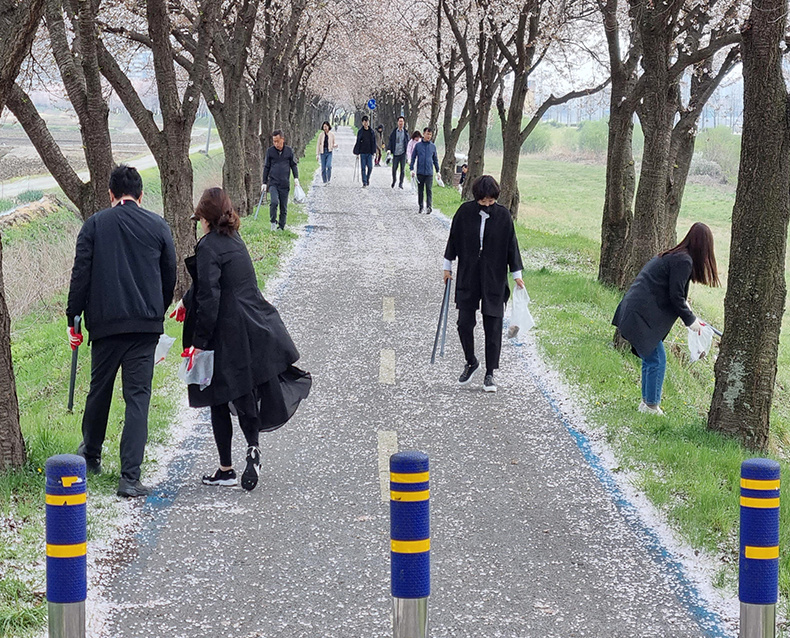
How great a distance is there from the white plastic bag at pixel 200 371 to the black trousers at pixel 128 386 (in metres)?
0.28

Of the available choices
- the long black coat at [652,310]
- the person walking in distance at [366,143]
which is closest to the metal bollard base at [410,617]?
the long black coat at [652,310]

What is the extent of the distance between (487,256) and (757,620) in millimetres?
5629

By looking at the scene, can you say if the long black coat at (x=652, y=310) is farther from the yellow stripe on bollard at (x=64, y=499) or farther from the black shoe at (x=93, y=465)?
the yellow stripe on bollard at (x=64, y=499)

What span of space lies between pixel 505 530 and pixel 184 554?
6.28ft

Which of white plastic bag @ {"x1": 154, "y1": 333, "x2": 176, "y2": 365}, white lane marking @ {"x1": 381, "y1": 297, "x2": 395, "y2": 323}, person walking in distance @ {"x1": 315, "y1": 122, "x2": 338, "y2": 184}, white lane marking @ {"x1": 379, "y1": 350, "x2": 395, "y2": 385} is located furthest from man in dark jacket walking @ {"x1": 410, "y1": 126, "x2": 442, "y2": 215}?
white plastic bag @ {"x1": 154, "y1": 333, "x2": 176, "y2": 365}

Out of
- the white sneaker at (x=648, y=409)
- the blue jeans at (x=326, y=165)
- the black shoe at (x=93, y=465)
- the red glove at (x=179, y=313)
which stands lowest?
the white sneaker at (x=648, y=409)

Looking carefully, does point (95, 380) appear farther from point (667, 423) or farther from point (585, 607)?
point (667, 423)

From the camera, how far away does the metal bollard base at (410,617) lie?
4125 millimetres

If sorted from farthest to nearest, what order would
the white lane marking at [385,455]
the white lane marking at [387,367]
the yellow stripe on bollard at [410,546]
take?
the white lane marking at [387,367]
the white lane marking at [385,455]
the yellow stripe on bollard at [410,546]

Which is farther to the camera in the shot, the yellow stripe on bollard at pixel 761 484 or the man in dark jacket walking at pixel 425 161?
the man in dark jacket walking at pixel 425 161

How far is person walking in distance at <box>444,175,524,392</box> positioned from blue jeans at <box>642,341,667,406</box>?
138 cm

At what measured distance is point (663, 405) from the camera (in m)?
9.84

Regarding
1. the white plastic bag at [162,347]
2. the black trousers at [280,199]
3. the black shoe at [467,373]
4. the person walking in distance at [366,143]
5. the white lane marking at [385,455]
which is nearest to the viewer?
the white lane marking at [385,455]

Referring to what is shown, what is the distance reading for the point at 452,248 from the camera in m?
9.76
